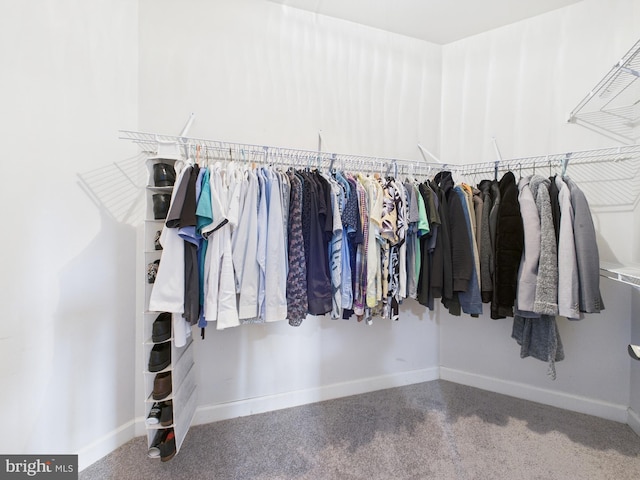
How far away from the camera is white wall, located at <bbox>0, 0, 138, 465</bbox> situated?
1015mm

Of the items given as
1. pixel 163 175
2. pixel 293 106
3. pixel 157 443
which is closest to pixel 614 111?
pixel 293 106

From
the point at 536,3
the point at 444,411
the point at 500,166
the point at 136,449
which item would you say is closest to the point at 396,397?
the point at 444,411

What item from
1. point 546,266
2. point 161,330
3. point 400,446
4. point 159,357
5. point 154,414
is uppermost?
point 546,266

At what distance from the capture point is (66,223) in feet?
3.92

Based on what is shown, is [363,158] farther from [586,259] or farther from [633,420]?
[633,420]

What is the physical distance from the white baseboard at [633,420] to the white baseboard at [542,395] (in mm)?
18

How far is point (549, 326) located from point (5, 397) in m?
2.70

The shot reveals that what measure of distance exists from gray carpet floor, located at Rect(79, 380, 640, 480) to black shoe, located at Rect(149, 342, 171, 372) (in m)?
0.56

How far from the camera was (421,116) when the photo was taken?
6.59ft

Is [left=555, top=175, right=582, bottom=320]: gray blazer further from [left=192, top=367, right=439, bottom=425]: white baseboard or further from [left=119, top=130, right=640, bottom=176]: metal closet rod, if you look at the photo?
[left=192, top=367, right=439, bottom=425]: white baseboard

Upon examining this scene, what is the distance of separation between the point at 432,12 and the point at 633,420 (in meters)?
2.99

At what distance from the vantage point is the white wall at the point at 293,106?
153cm

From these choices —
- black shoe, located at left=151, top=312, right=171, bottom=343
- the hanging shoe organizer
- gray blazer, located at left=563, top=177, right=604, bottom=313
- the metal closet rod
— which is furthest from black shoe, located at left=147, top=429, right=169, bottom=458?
the hanging shoe organizer

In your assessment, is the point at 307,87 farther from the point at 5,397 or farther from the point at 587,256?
the point at 5,397
